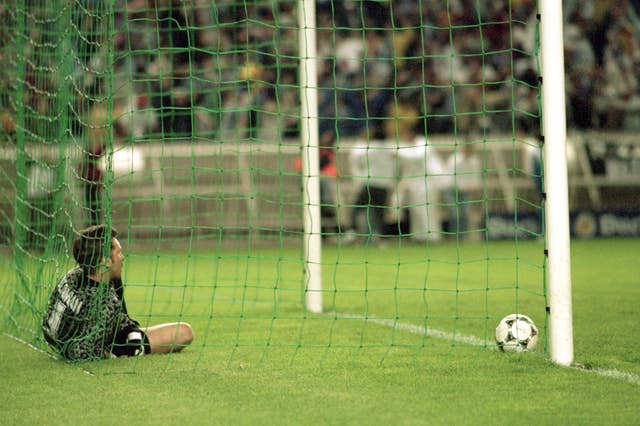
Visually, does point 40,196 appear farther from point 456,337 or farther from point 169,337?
point 456,337

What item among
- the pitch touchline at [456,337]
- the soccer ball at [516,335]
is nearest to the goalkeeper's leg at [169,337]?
the pitch touchline at [456,337]

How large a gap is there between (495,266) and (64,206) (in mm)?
6752

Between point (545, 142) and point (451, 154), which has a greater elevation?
point (451, 154)

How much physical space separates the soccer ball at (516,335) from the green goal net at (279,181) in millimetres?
175

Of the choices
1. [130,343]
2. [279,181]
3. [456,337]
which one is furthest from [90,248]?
[279,181]

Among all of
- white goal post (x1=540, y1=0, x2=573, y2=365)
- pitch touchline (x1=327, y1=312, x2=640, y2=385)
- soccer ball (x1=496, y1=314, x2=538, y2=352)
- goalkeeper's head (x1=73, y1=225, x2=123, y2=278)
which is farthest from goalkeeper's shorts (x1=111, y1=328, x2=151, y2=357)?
white goal post (x1=540, y1=0, x2=573, y2=365)

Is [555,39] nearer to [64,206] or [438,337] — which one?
[438,337]

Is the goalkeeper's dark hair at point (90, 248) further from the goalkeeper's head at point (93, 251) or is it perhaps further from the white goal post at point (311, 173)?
the white goal post at point (311, 173)

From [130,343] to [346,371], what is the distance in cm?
142

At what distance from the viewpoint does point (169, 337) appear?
6094mm

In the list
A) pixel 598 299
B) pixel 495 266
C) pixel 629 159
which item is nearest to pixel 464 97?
pixel 629 159

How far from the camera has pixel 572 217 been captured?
1784 centimetres

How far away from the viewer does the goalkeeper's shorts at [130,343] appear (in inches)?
233

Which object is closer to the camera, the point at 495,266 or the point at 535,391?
the point at 535,391
